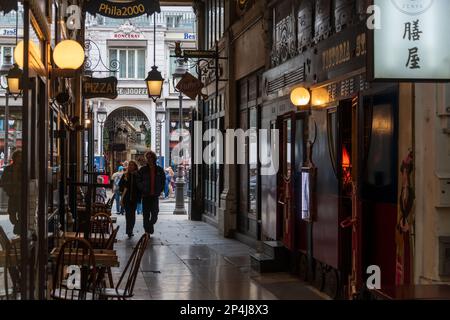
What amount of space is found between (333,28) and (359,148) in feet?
7.19

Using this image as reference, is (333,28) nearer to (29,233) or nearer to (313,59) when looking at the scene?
(313,59)

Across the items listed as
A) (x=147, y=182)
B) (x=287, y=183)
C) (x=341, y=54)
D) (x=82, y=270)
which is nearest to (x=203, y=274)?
(x=287, y=183)

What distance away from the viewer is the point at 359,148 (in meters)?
7.79

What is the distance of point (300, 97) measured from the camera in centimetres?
1008

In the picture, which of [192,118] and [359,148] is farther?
[192,118]

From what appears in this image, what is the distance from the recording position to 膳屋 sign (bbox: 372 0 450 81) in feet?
18.1

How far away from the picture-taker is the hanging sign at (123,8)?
37.9 feet

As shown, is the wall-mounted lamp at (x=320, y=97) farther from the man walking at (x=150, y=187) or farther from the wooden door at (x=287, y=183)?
the man walking at (x=150, y=187)

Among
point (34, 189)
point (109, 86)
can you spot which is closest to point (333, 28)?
point (34, 189)

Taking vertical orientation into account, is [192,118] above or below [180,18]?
below

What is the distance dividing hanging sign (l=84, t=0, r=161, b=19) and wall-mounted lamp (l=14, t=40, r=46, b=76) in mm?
4465

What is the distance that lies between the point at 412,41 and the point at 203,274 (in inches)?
245

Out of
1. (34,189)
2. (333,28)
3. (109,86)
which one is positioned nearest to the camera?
(34,189)

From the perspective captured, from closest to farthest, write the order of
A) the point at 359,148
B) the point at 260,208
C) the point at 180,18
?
the point at 359,148
the point at 260,208
the point at 180,18
